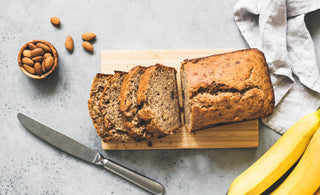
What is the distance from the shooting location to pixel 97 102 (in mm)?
2203

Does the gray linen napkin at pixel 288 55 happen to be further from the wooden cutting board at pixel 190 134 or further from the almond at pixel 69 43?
the almond at pixel 69 43

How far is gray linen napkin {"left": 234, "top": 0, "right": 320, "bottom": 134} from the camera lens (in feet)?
7.34

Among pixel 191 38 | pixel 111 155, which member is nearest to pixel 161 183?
pixel 111 155

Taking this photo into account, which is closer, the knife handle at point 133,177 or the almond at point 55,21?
the knife handle at point 133,177

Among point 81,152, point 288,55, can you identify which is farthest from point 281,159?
point 81,152

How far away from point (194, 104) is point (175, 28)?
86cm

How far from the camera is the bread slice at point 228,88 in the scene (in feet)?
6.26

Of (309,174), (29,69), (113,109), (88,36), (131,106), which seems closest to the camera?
(309,174)

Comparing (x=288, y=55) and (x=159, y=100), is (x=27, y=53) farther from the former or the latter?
(x=288, y=55)

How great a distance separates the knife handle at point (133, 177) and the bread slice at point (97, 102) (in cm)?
27

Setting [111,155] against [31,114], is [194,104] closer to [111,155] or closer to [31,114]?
[111,155]

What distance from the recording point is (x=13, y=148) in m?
2.44

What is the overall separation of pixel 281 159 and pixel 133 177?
121 cm

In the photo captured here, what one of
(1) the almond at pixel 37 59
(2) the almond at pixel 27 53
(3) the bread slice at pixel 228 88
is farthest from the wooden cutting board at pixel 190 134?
(2) the almond at pixel 27 53
